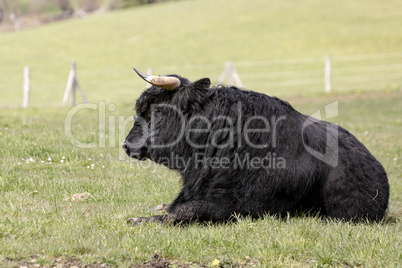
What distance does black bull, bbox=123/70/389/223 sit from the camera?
502cm

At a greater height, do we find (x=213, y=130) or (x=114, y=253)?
(x=213, y=130)

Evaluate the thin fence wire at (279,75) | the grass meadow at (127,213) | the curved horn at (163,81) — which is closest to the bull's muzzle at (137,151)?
the grass meadow at (127,213)

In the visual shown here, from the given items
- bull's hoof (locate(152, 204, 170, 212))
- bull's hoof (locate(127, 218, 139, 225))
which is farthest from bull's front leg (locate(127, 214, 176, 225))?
bull's hoof (locate(152, 204, 170, 212))

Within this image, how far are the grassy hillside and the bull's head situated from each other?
24.2m

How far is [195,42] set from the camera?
162 ft

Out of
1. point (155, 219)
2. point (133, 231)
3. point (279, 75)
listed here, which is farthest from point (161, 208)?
point (279, 75)

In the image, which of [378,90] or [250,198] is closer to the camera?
[250,198]

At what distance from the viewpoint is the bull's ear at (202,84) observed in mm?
5174

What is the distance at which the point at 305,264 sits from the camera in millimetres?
4023

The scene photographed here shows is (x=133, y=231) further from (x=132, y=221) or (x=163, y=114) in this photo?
(x=163, y=114)

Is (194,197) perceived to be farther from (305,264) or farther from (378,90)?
(378,90)

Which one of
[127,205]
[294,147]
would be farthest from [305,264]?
[127,205]

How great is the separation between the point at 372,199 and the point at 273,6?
192 feet

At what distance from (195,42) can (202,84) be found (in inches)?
1778
